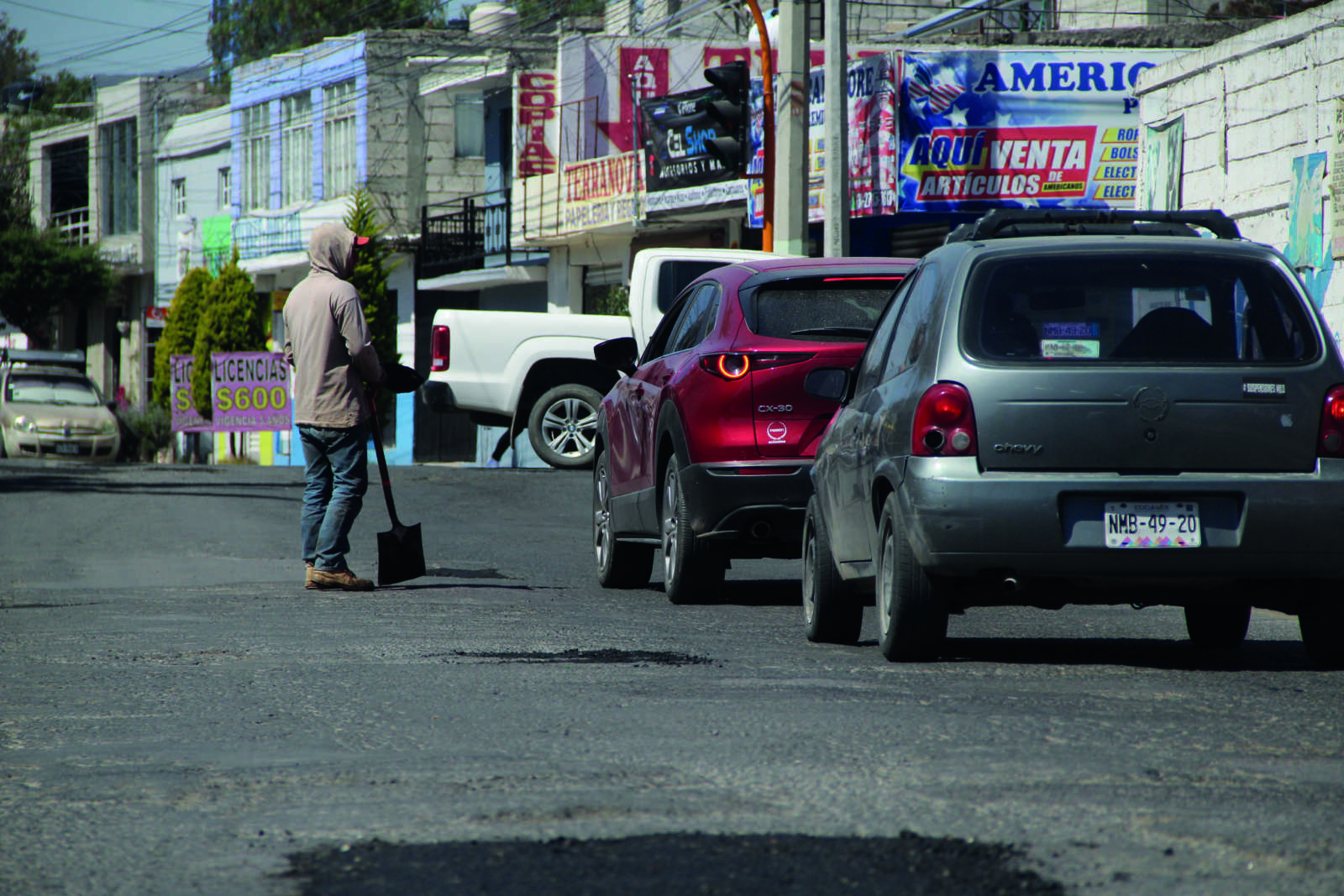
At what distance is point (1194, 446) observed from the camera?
6.64 m

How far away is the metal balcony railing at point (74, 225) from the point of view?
61.1 m

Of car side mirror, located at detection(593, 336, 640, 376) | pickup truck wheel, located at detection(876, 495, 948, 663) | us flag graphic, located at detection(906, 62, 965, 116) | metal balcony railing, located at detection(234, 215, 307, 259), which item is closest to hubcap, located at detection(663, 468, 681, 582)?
car side mirror, located at detection(593, 336, 640, 376)

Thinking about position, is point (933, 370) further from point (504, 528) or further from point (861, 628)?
point (504, 528)

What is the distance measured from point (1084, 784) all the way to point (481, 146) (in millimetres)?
41772

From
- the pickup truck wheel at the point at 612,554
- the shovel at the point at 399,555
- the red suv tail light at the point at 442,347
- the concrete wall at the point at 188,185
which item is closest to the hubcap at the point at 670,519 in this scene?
the pickup truck wheel at the point at 612,554

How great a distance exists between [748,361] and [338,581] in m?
2.84

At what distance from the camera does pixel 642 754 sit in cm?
518

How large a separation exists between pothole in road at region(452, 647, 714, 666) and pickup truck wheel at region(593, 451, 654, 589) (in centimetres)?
316

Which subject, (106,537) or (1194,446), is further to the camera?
(106,537)

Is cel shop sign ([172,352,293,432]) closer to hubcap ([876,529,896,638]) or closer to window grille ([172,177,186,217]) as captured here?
window grille ([172,177,186,217])

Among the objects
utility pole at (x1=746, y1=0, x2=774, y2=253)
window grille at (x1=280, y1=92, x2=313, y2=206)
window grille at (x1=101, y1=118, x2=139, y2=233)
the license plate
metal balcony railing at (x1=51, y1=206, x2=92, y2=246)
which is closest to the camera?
the license plate

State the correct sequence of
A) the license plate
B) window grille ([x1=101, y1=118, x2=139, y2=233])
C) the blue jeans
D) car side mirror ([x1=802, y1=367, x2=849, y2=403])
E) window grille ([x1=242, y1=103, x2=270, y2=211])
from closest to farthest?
the license plate, car side mirror ([x1=802, y1=367, x2=849, y2=403]), the blue jeans, window grille ([x1=242, y1=103, x2=270, y2=211]), window grille ([x1=101, y1=118, x2=139, y2=233])

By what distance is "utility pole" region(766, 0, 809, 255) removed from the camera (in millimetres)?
20469

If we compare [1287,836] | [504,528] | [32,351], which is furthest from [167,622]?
[32,351]
